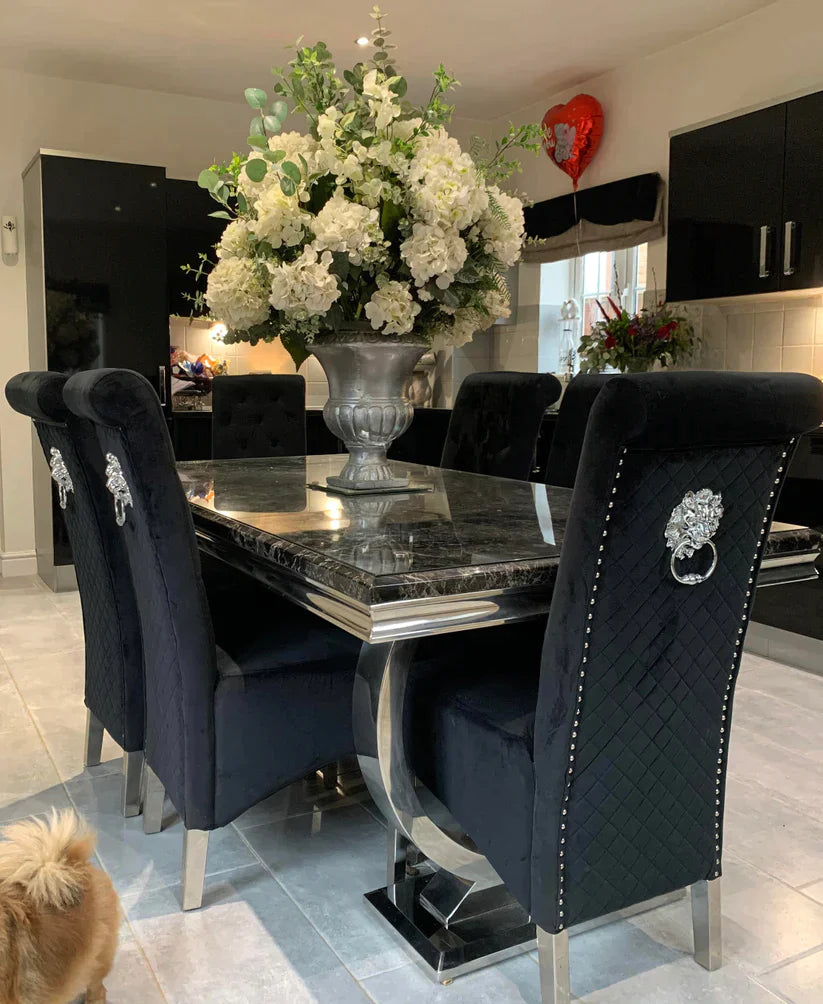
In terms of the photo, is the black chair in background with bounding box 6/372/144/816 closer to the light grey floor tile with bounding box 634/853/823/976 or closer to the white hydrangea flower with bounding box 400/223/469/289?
the white hydrangea flower with bounding box 400/223/469/289

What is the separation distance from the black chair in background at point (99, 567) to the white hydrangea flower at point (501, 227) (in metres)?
0.95

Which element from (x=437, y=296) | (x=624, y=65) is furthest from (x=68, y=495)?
(x=624, y=65)

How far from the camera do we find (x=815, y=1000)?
157cm

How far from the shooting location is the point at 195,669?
1.70 m

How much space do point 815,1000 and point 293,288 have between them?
1.62m

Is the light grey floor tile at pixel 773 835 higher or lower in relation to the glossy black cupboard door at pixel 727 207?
lower

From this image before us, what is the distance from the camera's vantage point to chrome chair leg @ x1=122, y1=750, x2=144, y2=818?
2.20m

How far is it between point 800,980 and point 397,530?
104cm

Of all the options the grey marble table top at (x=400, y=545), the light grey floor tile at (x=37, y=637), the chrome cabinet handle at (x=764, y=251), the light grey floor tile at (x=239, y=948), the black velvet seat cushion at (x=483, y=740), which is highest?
the chrome cabinet handle at (x=764, y=251)

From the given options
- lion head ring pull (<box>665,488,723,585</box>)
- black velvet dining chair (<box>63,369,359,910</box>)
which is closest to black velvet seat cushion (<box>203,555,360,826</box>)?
black velvet dining chair (<box>63,369,359,910</box>)

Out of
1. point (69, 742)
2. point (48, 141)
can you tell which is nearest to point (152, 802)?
point (69, 742)

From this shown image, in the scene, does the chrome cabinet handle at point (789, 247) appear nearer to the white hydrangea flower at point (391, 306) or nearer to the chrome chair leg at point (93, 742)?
the white hydrangea flower at point (391, 306)

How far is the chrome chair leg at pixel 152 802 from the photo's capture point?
6.91ft

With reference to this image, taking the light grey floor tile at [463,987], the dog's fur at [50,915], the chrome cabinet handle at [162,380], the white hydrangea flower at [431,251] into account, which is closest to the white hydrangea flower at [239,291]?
the white hydrangea flower at [431,251]
